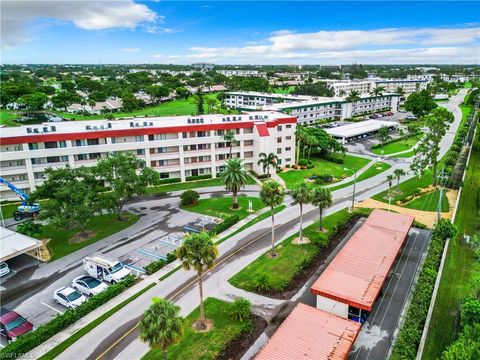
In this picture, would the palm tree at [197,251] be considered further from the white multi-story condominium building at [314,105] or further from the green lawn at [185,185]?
the white multi-story condominium building at [314,105]

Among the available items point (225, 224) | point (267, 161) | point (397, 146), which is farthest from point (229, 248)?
point (397, 146)

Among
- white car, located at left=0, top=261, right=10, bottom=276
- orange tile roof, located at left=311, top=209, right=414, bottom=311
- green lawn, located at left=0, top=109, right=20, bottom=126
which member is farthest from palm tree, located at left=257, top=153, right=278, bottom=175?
green lawn, located at left=0, top=109, right=20, bottom=126

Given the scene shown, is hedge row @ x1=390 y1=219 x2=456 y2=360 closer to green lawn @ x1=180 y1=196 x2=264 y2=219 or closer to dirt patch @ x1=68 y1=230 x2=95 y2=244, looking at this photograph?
green lawn @ x1=180 y1=196 x2=264 y2=219

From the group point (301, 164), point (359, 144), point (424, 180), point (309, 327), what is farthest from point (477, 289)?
point (359, 144)

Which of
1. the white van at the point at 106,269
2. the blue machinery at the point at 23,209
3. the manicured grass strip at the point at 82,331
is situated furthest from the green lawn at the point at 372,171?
the blue machinery at the point at 23,209

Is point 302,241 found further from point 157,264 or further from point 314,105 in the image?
point 314,105
